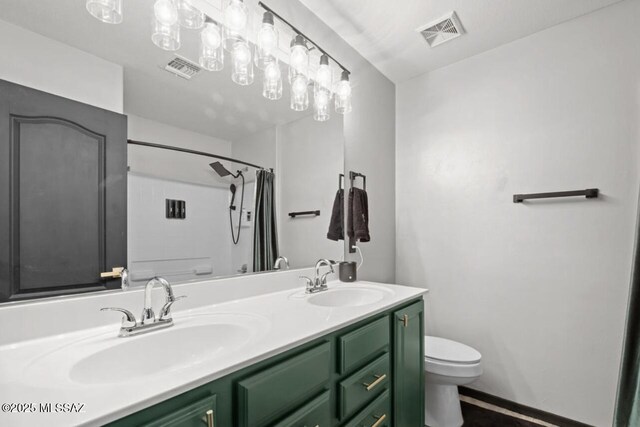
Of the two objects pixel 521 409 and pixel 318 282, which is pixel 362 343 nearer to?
pixel 318 282

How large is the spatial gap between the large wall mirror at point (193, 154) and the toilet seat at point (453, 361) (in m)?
0.94

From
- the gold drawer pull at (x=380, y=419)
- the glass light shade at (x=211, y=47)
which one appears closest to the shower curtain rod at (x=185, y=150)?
the glass light shade at (x=211, y=47)

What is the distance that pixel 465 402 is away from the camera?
2.02 meters

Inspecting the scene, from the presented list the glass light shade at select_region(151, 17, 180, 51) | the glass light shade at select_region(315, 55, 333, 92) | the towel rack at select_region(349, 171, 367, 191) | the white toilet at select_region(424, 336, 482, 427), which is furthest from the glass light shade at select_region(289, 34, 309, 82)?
the white toilet at select_region(424, 336, 482, 427)

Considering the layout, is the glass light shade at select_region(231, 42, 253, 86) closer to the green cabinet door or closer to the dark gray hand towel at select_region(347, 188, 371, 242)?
the dark gray hand towel at select_region(347, 188, 371, 242)

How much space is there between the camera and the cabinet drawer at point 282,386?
0.74 meters

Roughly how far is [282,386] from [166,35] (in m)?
1.26

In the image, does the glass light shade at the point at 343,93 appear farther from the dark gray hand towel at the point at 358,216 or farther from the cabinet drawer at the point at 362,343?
the cabinet drawer at the point at 362,343

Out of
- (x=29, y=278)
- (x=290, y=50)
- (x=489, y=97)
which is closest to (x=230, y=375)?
(x=29, y=278)

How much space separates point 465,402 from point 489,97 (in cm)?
208

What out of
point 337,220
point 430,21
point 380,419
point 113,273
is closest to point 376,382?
point 380,419

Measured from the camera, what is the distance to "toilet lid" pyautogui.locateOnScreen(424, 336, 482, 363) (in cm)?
170

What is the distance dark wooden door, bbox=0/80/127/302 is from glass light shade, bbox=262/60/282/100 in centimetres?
68

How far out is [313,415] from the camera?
0.93 meters
